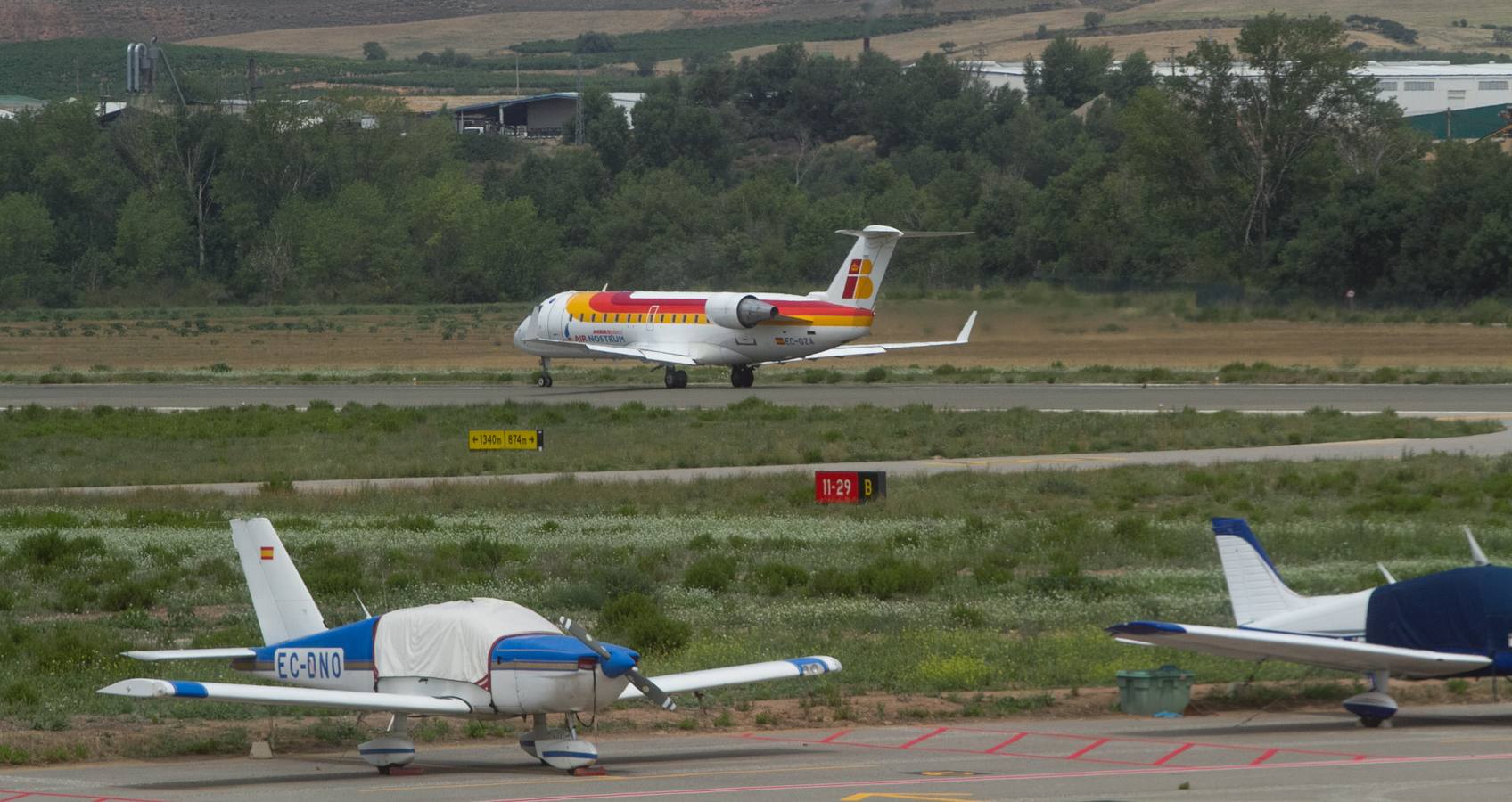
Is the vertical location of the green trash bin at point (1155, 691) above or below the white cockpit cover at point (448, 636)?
below

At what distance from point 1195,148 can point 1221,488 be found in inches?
3219

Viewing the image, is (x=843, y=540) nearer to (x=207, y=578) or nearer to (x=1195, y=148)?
(x=207, y=578)

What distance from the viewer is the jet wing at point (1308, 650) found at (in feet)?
48.8

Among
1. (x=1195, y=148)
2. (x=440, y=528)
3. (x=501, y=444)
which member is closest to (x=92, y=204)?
(x=1195, y=148)

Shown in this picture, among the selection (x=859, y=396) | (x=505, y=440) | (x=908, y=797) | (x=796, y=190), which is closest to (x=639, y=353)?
(x=859, y=396)

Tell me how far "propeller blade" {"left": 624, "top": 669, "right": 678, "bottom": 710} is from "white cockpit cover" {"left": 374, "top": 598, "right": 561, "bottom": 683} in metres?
0.89

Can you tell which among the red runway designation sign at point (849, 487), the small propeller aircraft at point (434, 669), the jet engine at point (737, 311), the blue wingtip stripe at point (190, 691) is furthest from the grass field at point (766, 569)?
the jet engine at point (737, 311)

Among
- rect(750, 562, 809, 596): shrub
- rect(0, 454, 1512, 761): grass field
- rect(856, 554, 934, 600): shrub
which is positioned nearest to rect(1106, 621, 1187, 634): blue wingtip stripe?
rect(0, 454, 1512, 761): grass field

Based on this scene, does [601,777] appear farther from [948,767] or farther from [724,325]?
[724,325]

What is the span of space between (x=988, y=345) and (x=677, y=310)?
2466 centimetres

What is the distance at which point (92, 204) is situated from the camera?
15088 cm

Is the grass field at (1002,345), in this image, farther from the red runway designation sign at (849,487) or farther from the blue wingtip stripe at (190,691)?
the blue wingtip stripe at (190,691)

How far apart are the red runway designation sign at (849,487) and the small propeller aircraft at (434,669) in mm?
15974

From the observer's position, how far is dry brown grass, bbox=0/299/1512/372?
227ft
